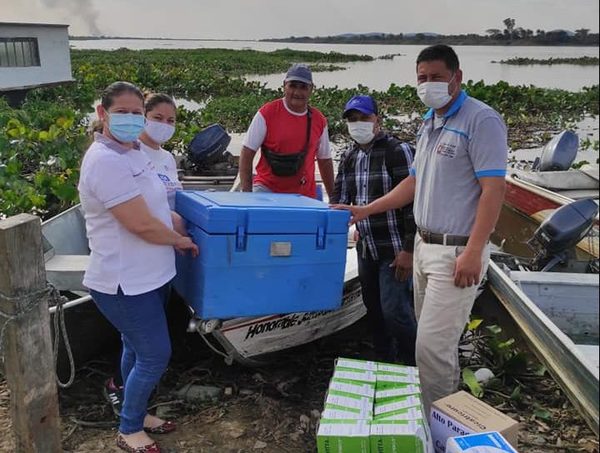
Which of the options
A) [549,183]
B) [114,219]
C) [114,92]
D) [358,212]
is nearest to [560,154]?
[549,183]

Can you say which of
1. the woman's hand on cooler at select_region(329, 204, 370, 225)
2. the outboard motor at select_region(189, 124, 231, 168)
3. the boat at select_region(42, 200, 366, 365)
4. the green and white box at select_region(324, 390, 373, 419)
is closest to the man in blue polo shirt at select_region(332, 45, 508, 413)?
the woman's hand on cooler at select_region(329, 204, 370, 225)

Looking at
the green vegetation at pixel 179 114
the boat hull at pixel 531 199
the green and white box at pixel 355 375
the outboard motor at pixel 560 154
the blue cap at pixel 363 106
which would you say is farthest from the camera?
the outboard motor at pixel 560 154

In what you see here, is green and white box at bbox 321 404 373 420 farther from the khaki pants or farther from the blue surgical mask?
the blue surgical mask

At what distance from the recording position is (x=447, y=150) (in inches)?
99.1

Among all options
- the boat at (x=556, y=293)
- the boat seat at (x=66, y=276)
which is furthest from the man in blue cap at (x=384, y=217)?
the boat seat at (x=66, y=276)

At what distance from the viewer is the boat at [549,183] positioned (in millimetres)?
6117

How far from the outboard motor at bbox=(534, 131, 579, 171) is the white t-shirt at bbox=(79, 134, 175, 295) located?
18.9ft

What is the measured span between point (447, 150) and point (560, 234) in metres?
1.84

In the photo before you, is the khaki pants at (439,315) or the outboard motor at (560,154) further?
the outboard motor at (560,154)

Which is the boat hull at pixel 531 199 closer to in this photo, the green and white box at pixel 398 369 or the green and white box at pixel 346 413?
the green and white box at pixel 398 369

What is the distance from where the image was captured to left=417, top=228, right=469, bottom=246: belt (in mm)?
2602

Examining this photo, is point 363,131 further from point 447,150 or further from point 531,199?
point 531,199

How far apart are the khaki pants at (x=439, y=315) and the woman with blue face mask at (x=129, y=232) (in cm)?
107

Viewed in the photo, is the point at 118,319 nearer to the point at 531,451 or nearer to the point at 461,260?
the point at 461,260
